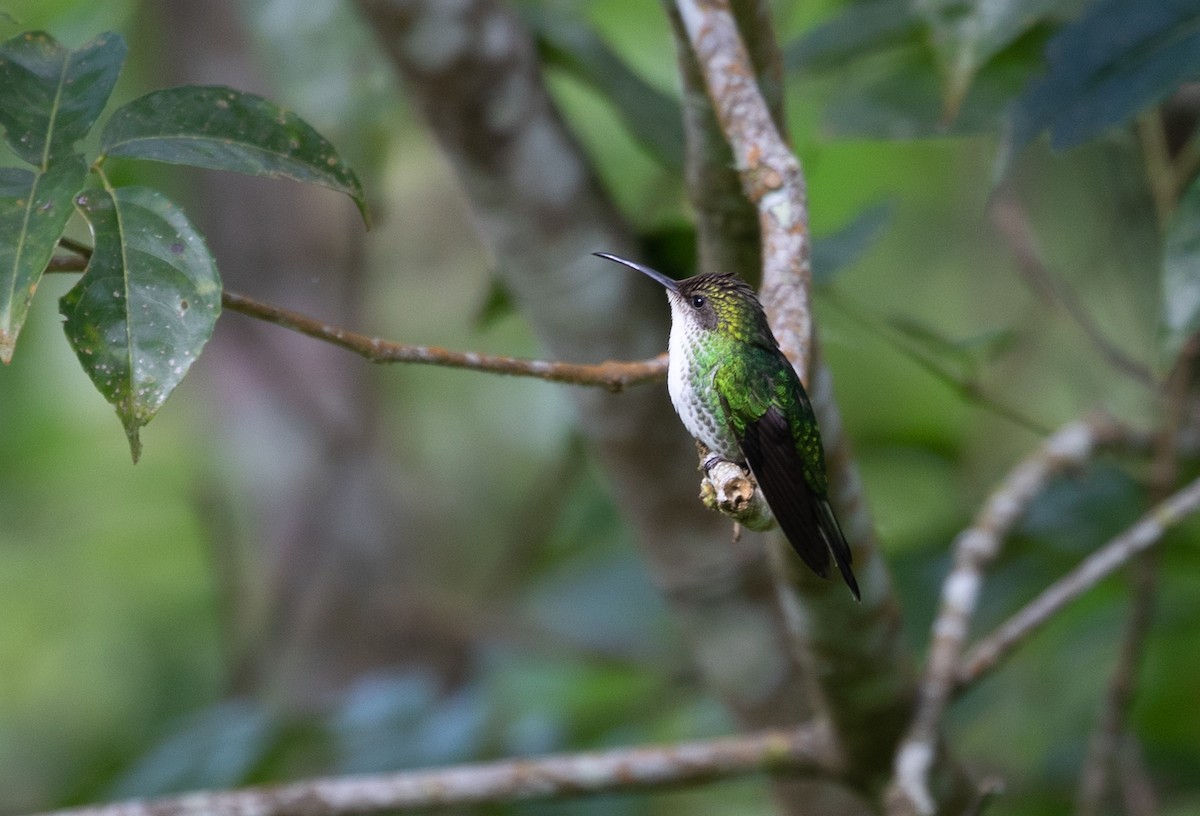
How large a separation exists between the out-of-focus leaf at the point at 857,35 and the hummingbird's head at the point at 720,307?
111 centimetres

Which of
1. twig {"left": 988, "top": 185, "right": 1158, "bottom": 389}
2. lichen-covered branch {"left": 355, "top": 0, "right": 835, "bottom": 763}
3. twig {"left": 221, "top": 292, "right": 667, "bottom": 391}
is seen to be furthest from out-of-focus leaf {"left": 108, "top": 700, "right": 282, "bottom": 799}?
twig {"left": 988, "top": 185, "right": 1158, "bottom": 389}

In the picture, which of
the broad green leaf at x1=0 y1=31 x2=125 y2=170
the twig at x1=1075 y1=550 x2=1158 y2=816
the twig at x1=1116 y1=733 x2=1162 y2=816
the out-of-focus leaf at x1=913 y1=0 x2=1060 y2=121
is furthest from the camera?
the twig at x1=1116 y1=733 x2=1162 y2=816

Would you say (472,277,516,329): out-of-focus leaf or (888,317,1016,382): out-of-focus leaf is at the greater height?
(472,277,516,329): out-of-focus leaf

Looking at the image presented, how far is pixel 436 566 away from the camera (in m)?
4.61

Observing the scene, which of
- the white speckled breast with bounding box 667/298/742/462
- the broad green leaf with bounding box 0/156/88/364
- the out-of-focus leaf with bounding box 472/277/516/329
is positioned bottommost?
the white speckled breast with bounding box 667/298/742/462

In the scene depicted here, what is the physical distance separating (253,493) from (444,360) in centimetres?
305

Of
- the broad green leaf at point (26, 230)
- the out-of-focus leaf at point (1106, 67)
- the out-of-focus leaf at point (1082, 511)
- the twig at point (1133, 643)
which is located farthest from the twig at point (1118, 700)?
the broad green leaf at point (26, 230)

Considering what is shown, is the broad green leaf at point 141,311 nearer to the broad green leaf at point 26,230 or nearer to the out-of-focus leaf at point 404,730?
the broad green leaf at point 26,230

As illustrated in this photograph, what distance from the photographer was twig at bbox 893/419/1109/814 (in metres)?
1.99

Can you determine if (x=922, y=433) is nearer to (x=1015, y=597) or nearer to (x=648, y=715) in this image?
(x=1015, y=597)

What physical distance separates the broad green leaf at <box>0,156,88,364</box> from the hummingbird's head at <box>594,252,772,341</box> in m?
0.69

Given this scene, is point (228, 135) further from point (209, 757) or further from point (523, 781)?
point (209, 757)

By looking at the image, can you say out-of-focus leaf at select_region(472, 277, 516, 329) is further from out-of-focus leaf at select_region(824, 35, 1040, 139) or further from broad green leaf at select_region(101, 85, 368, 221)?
broad green leaf at select_region(101, 85, 368, 221)

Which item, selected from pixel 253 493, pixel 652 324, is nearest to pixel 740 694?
pixel 652 324
